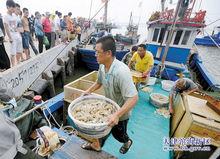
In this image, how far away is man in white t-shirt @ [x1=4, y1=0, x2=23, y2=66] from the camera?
15.1ft

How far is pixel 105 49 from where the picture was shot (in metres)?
1.77

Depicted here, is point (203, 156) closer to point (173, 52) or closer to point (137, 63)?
point (137, 63)

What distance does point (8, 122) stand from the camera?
1.45 metres

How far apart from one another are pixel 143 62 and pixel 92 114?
3.09 metres

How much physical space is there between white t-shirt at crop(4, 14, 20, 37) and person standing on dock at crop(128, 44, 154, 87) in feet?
12.9

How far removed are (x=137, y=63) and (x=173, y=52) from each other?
4.18 m

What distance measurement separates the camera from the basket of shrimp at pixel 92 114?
5.00 ft

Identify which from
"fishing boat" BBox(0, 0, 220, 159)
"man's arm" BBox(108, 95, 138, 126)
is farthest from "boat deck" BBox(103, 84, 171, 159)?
"man's arm" BBox(108, 95, 138, 126)

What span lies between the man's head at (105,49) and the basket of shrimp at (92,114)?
21.2 inches

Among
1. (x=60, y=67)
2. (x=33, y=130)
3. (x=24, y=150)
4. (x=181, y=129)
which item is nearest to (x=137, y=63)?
(x=181, y=129)

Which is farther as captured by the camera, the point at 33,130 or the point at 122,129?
the point at 33,130

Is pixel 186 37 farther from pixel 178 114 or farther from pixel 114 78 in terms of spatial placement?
pixel 114 78

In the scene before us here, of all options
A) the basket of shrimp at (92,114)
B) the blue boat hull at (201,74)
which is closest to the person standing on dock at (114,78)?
the basket of shrimp at (92,114)

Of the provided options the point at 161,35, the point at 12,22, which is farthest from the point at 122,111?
the point at 161,35
